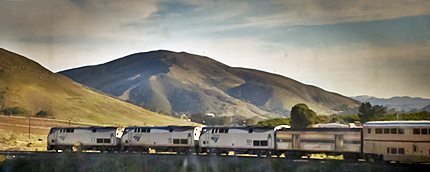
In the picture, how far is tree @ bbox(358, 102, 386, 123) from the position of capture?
877 cm

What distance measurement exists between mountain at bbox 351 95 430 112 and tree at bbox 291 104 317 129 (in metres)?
1.27

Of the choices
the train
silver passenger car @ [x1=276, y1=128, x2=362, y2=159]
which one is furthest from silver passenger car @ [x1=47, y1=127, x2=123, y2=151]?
silver passenger car @ [x1=276, y1=128, x2=362, y2=159]

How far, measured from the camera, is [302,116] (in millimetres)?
10359

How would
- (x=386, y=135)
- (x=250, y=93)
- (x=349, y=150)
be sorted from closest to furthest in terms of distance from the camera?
(x=386, y=135) → (x=349, y=150) → (x=250, y=93)

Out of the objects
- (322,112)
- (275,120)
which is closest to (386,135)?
(322,112)

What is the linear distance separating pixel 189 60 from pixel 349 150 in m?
2.96

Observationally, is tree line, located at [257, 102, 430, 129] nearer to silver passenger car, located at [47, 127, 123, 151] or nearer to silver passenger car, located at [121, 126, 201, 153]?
silver passenger car, located at [121, 126, 201, 153]

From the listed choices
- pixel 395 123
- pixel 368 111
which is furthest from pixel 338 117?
pixel 395 123

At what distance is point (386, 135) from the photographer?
849cm

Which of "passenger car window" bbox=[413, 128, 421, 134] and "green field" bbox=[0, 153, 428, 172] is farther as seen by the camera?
"passenger car window" bbox=[413, 128, 421, 134]

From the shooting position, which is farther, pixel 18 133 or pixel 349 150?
pixel 18 133

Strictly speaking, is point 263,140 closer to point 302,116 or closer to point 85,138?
point 302,116

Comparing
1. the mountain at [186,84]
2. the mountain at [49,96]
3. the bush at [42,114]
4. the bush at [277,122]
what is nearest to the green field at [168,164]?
the bush at [42,114]

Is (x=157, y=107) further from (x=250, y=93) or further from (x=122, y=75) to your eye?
(x=250, y=93)
